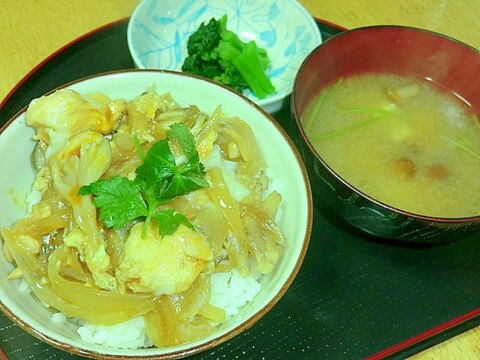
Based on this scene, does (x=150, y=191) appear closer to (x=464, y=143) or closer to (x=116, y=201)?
(x=116, y=201)

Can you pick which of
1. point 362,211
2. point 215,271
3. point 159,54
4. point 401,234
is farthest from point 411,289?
point 159,54

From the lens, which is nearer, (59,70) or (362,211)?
(362,211)

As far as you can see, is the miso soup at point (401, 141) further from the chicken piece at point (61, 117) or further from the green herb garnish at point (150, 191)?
the chicken piece at point (61, 117)

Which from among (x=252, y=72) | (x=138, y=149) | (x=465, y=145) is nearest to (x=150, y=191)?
(x=138, y=149)

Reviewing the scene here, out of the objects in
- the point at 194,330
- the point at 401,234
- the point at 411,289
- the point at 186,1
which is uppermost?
the point at 186,1

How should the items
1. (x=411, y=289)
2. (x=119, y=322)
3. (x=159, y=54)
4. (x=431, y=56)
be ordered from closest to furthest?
(x=119, y=322) → (x=411, y=289) → (x=431, y=56) → (x=159, y=54)

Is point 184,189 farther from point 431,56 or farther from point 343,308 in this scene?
point 431,56

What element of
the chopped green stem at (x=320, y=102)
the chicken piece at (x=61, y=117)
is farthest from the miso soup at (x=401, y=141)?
the chicken piece at (x=61, y=117)

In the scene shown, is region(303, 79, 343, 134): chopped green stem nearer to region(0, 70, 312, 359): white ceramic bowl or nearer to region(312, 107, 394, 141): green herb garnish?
region(312, 107, 394, 141): green herb garnish
